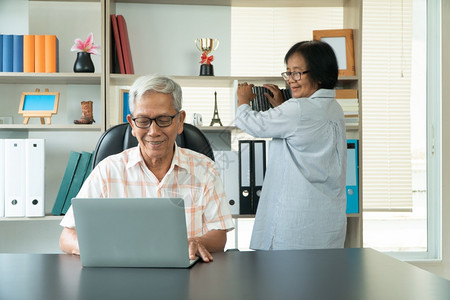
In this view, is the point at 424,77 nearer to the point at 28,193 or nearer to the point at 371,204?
the point at 371,204

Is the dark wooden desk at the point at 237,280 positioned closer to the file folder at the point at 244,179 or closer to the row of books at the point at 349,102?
the file folder at the point at 244,179

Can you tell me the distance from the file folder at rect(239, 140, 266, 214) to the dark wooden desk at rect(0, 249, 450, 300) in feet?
5.02

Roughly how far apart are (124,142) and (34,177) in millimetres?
1184

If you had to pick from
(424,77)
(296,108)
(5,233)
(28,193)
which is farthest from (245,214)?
(424,77)

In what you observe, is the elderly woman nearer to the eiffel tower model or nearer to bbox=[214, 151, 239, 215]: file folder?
bbox=[214, 151, 239, 215]: file folder

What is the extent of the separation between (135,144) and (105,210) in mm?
707

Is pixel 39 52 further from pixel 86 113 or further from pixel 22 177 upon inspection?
pixel 22 177

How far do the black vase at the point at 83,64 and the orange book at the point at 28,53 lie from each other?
0.23m

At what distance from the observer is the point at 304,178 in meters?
2.31

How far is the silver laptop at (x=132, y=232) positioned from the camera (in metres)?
1.27

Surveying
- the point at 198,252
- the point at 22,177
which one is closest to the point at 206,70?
the point at 22,177

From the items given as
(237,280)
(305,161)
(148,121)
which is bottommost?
(237,280)

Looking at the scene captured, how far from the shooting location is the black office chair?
1.96 metres

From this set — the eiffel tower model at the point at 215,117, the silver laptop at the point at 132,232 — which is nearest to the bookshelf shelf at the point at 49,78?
the eiffel tower model at the point at 215,117
